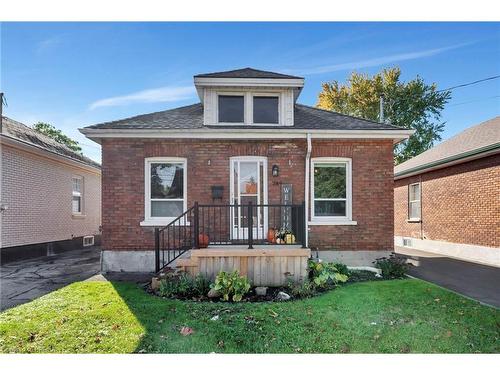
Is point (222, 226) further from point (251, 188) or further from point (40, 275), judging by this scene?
point (40, 275)

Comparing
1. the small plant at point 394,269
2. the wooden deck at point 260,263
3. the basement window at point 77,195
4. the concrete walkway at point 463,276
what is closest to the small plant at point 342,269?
the small plant at point 394,269

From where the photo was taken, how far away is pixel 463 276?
22.1 ft

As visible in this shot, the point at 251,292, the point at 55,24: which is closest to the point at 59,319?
the point at 251,292

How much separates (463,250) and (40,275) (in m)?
11.1

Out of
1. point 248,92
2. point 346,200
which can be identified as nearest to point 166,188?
point 248,92

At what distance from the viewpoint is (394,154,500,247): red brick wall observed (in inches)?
325

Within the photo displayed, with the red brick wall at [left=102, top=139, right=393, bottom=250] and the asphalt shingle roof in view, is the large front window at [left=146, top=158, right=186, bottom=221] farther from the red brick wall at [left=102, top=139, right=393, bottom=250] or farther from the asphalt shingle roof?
the asphalt shingle roof

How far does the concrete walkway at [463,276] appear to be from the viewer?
5401 millimetres

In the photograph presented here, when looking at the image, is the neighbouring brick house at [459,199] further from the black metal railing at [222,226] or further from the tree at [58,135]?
the tree at [58,135]

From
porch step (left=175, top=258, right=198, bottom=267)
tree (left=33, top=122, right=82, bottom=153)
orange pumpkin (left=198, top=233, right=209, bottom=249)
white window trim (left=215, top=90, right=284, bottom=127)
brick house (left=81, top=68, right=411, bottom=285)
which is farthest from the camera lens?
tree (left=33, top=122, right=82, bottom=153)

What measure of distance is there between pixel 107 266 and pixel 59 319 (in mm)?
3111

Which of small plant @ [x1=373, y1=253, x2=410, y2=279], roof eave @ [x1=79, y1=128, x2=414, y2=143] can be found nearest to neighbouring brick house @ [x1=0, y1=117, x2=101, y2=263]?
roof eave @ [x1=79, y1=128, x2=414, y2=143]

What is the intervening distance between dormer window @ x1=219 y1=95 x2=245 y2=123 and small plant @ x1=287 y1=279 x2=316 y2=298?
415 centimetres
